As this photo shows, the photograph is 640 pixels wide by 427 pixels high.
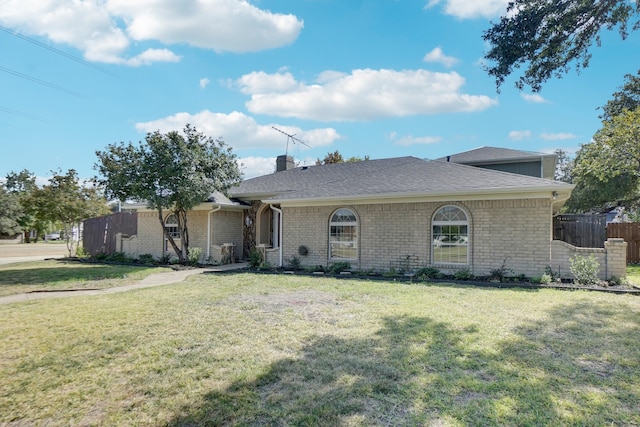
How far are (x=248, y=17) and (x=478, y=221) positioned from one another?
31.3 ft

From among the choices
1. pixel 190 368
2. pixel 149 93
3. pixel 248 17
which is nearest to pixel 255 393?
pixel 190 368

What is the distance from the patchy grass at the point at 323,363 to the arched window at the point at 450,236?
12.4 feet

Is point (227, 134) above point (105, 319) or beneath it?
above

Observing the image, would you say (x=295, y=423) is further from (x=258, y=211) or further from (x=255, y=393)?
(x=258, y=211)

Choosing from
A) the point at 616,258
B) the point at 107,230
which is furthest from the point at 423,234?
the point at 107,230

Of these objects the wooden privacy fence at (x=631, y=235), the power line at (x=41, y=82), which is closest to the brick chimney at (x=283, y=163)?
the power line at (x=41, y=82)

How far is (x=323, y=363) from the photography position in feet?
14.8

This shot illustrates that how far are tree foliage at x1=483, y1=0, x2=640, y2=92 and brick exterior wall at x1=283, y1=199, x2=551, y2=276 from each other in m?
4.45

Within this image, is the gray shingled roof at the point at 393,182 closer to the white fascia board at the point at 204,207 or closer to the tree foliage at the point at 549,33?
the white fascia board at the point at 204,207

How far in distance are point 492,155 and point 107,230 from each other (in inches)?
847

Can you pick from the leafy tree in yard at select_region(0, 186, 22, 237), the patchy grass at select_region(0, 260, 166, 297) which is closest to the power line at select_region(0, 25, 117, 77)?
the patchy grass at select_region(0, 260, 166, 297)

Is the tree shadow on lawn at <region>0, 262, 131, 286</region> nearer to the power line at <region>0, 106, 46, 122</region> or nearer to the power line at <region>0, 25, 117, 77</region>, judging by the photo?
the power line at <region>0, 25, 117, 77</region>

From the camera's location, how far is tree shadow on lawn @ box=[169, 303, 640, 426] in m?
3.27

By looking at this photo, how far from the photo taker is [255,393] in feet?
12.3
